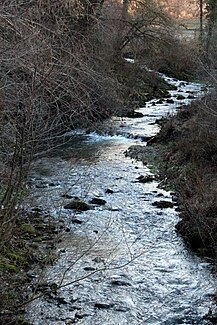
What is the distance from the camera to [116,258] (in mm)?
8727

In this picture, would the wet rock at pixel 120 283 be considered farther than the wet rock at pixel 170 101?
No

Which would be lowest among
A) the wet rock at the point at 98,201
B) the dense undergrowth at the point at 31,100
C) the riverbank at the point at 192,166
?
the wet rock at the point at 98,201

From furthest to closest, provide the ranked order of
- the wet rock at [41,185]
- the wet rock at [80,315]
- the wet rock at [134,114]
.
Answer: the wet rock at [134,114] → the wet rock at [41,185] → the wet rock at [80,315]

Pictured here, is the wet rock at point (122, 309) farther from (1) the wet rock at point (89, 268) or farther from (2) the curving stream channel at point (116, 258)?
(1) the wet rock at point (89, 268)

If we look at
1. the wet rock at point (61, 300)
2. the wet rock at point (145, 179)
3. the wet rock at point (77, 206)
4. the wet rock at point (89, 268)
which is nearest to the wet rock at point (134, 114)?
the wet rock at point (145, 179)

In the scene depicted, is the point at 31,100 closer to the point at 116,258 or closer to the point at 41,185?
the point at 116,258

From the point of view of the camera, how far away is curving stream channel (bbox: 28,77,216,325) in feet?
23.1

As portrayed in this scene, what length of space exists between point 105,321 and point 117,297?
667 millimetres

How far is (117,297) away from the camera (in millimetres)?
7441

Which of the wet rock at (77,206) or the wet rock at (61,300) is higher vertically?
the wet rock at (77,206)

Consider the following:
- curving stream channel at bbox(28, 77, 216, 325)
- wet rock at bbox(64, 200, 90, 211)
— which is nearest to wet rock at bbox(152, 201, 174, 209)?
curving stream channel at bbox(28, 77, 216, 325)

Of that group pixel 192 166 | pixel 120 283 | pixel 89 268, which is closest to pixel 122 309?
pixel 120 283

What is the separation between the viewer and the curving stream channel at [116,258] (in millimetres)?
7048

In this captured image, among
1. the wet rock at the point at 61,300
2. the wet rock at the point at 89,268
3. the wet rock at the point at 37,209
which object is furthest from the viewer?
the wet rock at the point at 37,209
